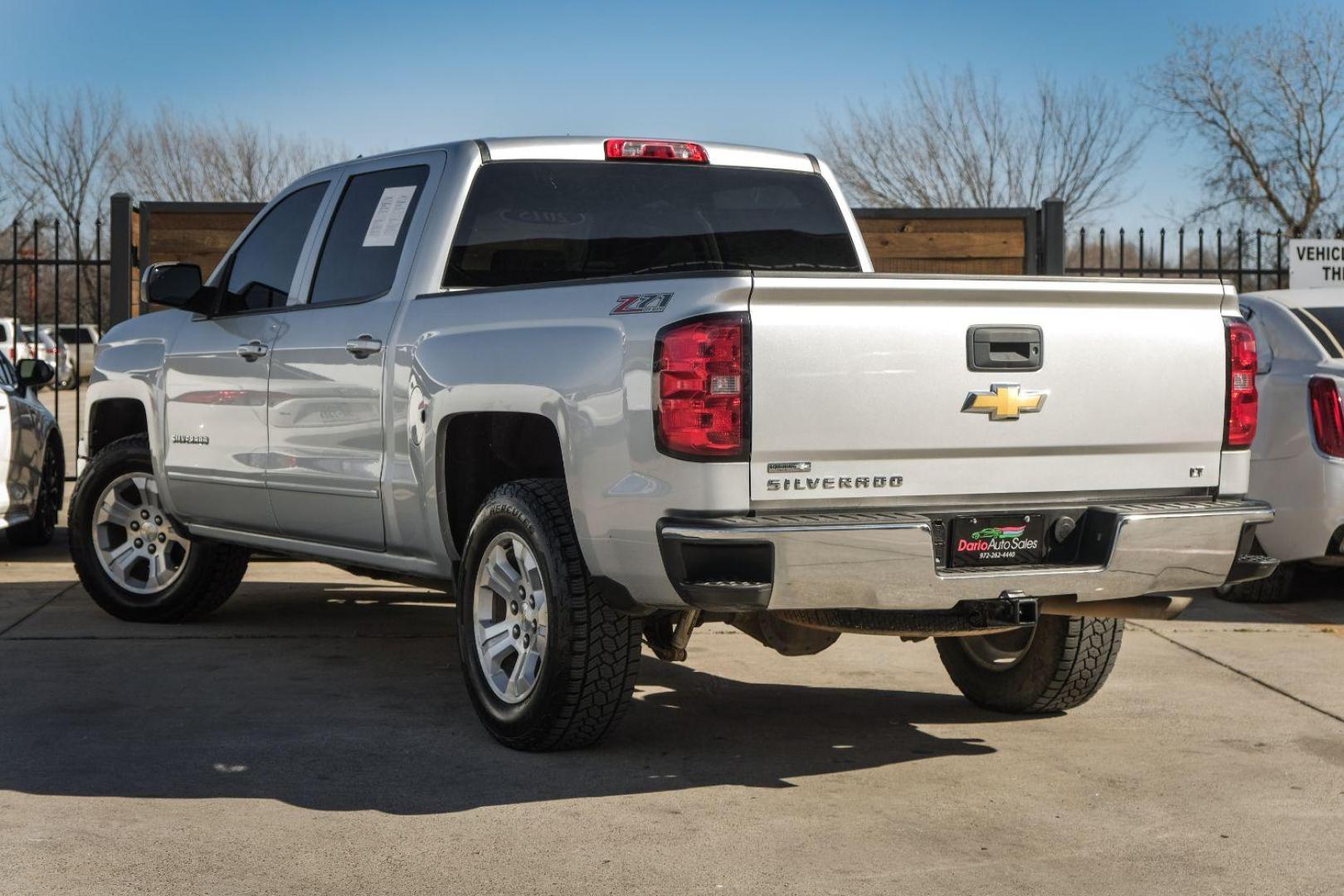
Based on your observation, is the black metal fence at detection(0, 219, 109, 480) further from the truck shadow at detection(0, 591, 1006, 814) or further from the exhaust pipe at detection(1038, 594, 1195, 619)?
the exhaust pipe at detection(1038, 594, 1195, 619)

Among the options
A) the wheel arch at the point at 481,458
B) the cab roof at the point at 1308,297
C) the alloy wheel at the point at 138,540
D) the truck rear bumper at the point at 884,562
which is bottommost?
the alloy wheel at the point at 138,540

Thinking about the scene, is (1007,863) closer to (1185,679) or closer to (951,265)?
(1185,679)

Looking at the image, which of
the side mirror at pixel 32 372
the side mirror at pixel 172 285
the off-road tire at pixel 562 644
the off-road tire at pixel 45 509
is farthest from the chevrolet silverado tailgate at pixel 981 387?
the off-road tire at pixel 45 509

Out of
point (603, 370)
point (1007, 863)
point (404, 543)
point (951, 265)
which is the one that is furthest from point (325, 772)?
point (951, 265)

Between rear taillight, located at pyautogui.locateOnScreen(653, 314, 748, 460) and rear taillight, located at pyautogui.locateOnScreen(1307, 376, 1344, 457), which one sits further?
rear taillight, located at pyautogui.locateOnScreen(1307, 376, 1344, 457)

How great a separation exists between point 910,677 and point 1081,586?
213 cm

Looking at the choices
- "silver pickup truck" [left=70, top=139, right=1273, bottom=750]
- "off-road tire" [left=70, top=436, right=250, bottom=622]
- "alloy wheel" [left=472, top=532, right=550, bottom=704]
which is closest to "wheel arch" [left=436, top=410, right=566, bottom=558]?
"silver pickup truck" [left=70, top=139, right=1273, bottom=750]

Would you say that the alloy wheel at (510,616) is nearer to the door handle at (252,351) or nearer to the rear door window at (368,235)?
the rear door window at (368,235)

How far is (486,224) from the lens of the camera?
6156 millimetres

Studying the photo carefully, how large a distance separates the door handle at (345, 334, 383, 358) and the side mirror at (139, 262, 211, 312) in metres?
1.37

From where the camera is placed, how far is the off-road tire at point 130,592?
7.86 metres

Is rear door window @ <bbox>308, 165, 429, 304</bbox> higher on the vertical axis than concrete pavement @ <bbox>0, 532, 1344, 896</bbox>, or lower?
higher

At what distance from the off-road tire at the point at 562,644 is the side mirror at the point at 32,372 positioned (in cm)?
620

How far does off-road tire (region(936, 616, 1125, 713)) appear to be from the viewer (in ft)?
19.3
